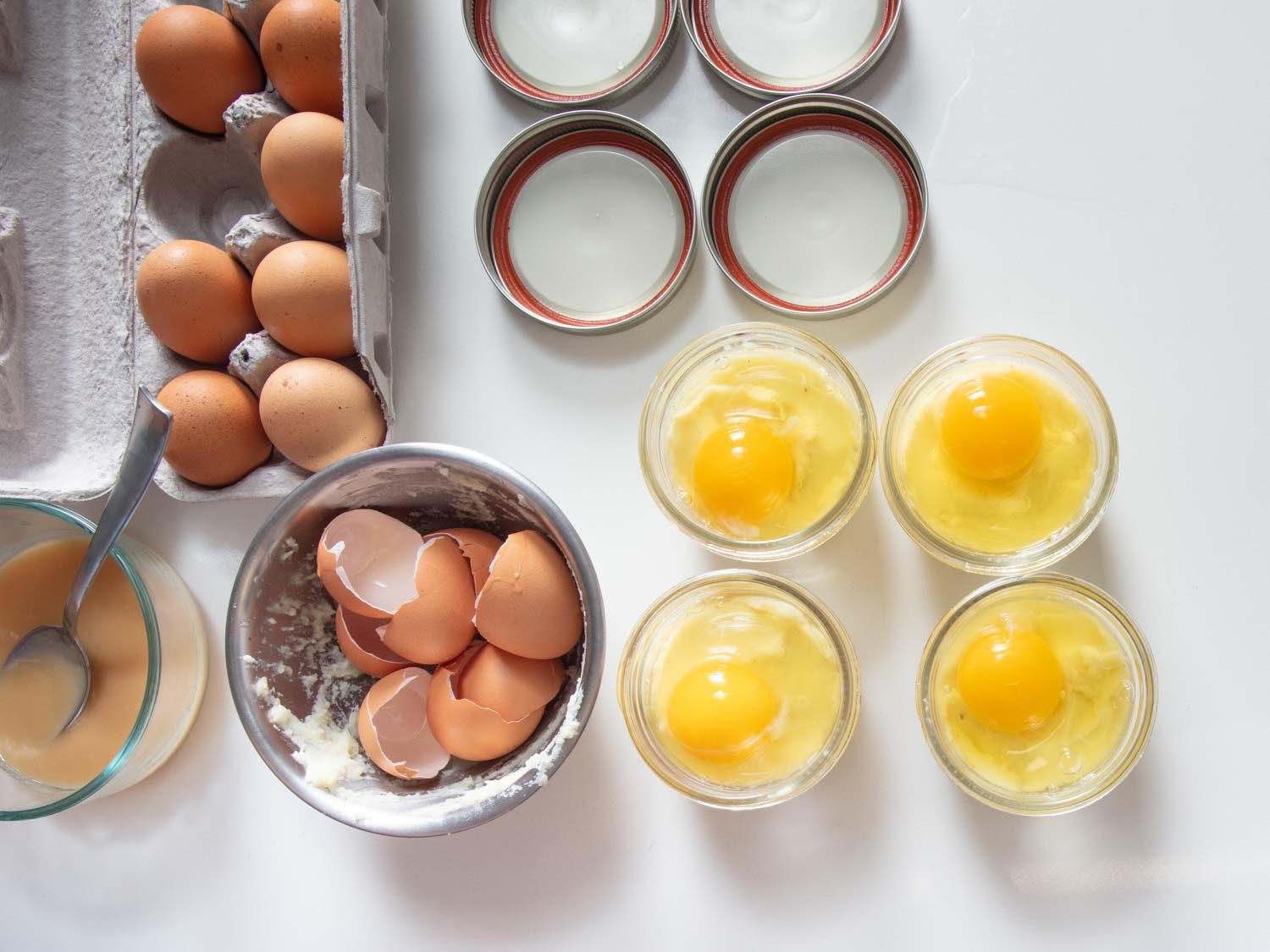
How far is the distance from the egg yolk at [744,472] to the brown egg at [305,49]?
617mm

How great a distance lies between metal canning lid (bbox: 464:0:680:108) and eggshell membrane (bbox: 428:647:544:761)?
0.77 metres

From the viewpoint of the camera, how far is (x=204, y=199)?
136cm

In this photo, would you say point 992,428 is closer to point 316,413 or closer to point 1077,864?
point 1077,864

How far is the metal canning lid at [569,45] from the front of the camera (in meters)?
1.27

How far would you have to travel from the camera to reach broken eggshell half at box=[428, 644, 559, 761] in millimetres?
1092

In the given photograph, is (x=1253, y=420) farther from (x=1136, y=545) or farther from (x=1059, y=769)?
(x=1059, y=769)

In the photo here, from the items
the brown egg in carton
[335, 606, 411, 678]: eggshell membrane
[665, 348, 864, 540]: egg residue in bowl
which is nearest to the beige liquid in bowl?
the brown egg in carton

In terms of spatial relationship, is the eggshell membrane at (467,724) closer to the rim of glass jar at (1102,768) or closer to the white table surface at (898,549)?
the white table surface at (898,549)

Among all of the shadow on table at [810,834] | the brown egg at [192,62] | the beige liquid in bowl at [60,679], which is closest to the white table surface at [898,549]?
the shadow on table at [810,834]

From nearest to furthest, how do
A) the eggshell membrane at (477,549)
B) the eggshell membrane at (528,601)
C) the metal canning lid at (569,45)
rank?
the eggshell membrane at (528,601)
the eggshell membrane at (477,549)
the metal canning lid at (569,45)

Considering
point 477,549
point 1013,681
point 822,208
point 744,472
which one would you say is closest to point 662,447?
point 744,472

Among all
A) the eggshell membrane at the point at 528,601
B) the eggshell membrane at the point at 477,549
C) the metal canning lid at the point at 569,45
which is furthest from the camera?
the metal canning lid at the point at 569,45

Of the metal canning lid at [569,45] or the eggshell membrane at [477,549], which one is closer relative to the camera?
the eggshell membrane at [477,549]

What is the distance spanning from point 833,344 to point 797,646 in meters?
0.40
